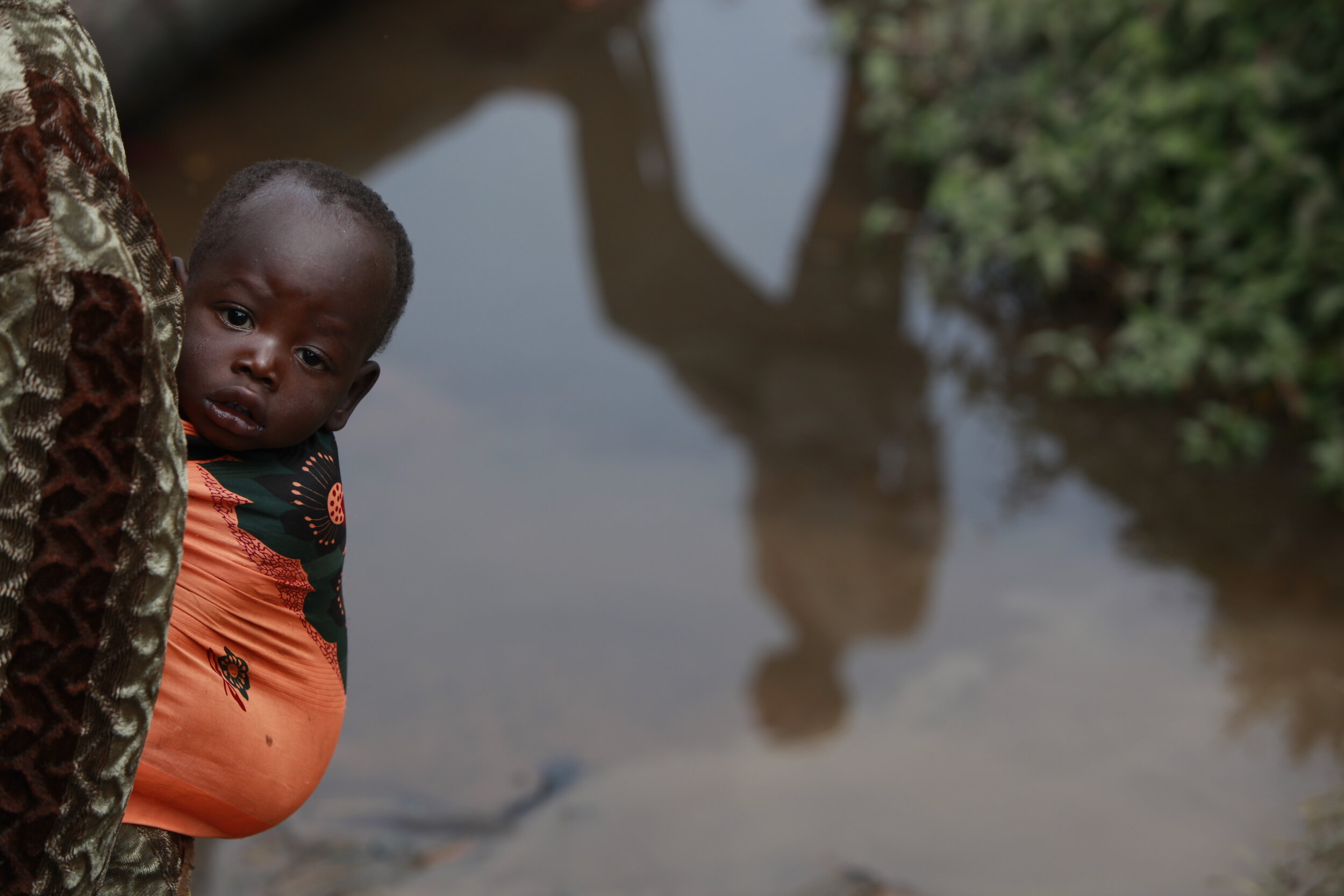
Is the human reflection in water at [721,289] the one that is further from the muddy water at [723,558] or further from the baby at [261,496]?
the baby at [261,496]

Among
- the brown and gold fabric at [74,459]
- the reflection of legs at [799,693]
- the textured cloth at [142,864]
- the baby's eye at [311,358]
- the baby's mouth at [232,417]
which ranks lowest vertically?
the textured cloth at [142,864]

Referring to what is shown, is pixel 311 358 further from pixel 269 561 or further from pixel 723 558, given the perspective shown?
pixel 723 558

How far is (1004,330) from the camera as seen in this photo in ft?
17.0

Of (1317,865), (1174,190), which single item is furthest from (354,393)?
(1174,190)

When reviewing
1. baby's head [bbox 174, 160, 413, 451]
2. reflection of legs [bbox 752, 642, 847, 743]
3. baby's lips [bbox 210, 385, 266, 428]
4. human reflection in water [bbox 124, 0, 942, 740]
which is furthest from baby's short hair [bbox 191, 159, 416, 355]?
reflection of legs [bbox 752, 642, 847, 743]

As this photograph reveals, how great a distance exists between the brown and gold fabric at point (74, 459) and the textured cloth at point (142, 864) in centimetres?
5

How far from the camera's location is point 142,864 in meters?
0.93

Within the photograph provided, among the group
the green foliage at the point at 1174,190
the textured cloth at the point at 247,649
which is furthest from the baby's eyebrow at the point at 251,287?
the green foliage at the point at 1174,190

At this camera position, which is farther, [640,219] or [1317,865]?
[640,219]

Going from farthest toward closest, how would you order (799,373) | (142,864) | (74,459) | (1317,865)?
(799,373) → (1317,865) → (142,864) → (74,459)

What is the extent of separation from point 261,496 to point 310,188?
0.26 metres

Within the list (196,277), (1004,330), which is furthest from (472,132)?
(196,277)

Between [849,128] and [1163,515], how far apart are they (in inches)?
109

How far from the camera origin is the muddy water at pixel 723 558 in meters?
3.21
